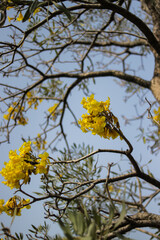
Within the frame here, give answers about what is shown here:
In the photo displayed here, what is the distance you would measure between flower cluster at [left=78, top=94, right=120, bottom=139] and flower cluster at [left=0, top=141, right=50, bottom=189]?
243 mm

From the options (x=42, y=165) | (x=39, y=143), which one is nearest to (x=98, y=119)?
(x=42, y=165)

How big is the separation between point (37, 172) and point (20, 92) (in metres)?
1.63

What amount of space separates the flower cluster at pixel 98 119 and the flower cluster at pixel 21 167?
0.24m

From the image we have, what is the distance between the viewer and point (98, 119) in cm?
80

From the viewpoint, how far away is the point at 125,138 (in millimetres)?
772

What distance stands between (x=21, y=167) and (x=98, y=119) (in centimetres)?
37

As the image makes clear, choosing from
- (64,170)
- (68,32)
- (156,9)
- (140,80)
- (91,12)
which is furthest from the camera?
(91,12)

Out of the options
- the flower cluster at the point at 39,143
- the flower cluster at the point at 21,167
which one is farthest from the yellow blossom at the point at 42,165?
the flower cluster at the point at 39,143

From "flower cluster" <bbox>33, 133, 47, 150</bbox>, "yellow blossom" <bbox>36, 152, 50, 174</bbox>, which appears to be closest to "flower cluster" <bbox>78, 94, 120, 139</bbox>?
"yellow blossom" <bbox>36, 152, 50, 174</bbox>

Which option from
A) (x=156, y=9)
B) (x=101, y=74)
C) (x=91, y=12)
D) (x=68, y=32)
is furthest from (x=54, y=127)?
(x=156, y=9)

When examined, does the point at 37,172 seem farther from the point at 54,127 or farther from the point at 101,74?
the point at 54,127

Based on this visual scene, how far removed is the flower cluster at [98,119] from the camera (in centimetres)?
80

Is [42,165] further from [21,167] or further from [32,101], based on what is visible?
[32,101]

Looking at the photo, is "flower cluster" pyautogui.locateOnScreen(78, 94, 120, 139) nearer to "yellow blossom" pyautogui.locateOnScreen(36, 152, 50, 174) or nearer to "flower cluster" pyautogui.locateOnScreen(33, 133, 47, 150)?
"yellow blossom" pyautogui.locateOnScreen(36, 152, 50, 174)
